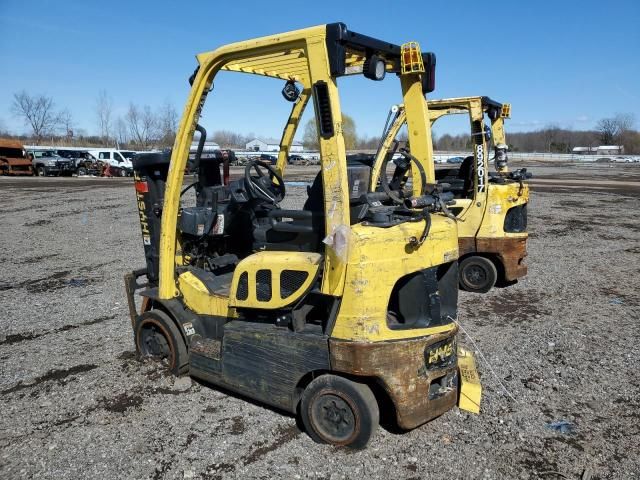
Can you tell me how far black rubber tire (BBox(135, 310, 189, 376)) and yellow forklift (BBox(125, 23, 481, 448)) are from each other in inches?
0.5

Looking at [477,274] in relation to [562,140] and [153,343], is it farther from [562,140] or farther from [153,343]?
[562,140]

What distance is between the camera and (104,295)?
6941mm

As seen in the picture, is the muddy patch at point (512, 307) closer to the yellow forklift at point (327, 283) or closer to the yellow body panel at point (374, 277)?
the yellow forklift at point (327, 283)

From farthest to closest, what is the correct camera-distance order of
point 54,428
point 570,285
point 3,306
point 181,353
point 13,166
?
point 13,166
point 570,285
point 3,306
point 181,353
point 54,428

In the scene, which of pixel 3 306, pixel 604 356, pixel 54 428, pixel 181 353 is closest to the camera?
pixel 54 428

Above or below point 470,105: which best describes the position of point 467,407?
below

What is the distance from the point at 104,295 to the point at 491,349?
4951 mm

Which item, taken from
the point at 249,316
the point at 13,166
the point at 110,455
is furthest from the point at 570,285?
the point at 13,166

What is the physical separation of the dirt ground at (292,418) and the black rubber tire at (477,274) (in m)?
0.23

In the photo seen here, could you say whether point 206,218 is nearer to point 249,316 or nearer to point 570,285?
point 249,316

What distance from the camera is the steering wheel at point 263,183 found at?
4008 mm

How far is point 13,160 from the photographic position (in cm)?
3225

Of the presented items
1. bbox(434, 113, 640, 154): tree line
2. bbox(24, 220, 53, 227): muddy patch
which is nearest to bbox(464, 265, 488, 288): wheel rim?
bbox(24, 220, 53, 227): muddy patch

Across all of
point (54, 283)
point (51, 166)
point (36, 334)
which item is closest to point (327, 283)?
point (36, 334)
